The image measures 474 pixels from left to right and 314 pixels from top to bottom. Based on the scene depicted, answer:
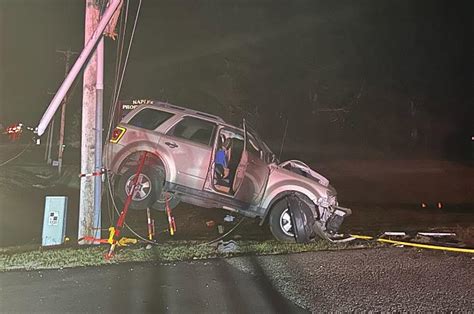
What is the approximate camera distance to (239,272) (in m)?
6.80

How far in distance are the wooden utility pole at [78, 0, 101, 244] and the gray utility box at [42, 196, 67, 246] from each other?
11.5 inches

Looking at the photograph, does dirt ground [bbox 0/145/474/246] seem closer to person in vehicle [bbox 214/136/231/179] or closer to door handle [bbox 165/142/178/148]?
person in vehicle [bbox 214/136/231/179]

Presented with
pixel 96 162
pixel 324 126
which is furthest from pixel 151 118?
pixel 324 126

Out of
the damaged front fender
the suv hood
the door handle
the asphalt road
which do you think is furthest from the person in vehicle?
the asphalt road

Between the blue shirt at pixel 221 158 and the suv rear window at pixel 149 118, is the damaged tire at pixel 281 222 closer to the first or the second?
the blue shirt at pixel 221 158

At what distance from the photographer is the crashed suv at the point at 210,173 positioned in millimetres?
9297

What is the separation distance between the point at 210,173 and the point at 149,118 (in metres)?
1.41

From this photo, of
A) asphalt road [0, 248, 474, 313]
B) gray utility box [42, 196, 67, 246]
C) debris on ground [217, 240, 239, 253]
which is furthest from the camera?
gray utility box [42, 196, 67, 246]

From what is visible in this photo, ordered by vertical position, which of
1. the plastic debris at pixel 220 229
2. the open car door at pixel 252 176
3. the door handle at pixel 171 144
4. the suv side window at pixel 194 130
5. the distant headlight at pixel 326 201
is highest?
the suv side window at pixel 194 130

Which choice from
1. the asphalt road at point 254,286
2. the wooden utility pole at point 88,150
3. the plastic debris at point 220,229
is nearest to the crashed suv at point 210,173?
the wooden utility pole at point 88,150

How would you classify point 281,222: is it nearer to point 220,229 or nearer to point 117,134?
point 220,229

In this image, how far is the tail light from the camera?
30.9ft

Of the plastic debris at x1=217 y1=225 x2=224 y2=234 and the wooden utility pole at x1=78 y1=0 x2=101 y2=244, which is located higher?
the wooden utility pole at x1=78 y1=0 x2=101 y2=244

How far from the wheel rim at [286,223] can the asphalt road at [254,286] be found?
5.54ft
